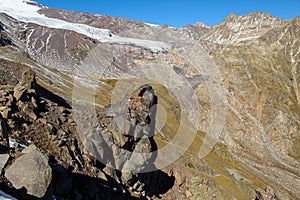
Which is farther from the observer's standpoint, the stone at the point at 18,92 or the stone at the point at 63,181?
the stone at the point at 18,92

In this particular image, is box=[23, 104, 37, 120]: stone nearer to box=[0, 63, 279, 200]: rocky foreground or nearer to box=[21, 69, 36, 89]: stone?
box=[0, 63, 279, 200]: rocky foreground

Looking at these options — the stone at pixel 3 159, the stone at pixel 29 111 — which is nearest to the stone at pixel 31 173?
the stone at pixel 3 159

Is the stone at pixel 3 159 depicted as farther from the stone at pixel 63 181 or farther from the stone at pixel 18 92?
the stone at pixel 18 92

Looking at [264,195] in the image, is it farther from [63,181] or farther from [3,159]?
[3,159]

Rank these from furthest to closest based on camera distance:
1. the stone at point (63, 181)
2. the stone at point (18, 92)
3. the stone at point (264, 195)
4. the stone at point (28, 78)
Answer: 1. the stone at point (264, 195)
2. the stone at point (28, 78)
3. the stone at point (18, 92)
4. the stone at point (63, 181)

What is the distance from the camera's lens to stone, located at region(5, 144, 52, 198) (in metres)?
12.9

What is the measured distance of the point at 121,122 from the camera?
27.1 metres

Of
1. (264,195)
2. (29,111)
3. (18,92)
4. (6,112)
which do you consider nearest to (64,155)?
(29,111)

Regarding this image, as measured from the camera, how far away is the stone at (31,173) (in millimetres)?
12914

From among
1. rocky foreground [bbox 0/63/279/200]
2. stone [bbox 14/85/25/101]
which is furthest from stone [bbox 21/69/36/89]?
stone [bbox 14/85/25/101]

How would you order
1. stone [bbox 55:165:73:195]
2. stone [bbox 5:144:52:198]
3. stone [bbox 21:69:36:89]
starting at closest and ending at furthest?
stone [bbox 5:144:52:198]
stone [bbox 55:165:73:195]
stone [bbox 21:69:36:89]

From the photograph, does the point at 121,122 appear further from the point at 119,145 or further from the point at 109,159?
the point at 109,159

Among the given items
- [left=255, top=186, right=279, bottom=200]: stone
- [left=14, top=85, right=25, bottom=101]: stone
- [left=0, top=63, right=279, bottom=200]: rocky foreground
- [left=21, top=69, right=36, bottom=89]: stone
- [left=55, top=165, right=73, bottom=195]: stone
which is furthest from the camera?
[left=255, top=186, right=279, bottom=200]: stone

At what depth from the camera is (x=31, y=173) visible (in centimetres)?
1312
